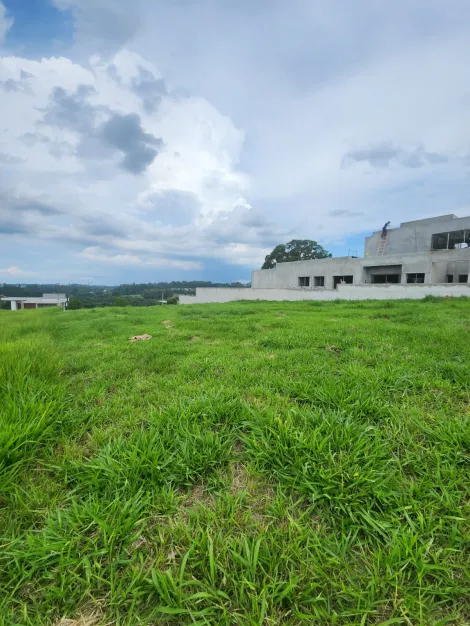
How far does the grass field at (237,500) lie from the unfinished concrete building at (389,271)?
18.0m

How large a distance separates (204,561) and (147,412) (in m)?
1.23

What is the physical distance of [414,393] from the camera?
237cm

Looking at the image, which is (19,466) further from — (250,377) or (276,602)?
(250,377)

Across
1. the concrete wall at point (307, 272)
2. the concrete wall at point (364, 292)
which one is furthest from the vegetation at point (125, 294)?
the concrete wall at point (364, 292)

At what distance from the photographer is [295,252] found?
5406 cm

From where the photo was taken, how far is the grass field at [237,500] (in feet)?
3.38

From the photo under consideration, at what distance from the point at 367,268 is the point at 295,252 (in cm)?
2843

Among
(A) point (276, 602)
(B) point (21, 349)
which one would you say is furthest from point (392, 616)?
(B) point (21, 349)

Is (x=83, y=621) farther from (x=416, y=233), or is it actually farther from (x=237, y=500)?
(x=416, y=233)

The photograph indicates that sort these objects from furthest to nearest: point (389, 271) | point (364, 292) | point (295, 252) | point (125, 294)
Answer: point (125, 294) < point (295, 252) < point (389, 271) < point (364, 292)

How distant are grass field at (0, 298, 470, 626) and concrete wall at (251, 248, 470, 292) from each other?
776 inches

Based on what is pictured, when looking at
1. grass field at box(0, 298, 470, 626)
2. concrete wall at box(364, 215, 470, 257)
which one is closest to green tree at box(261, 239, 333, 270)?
concrete wall at box(364, 215, 470, 257)

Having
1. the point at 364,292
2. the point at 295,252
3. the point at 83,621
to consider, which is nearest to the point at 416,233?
the point at 364,292

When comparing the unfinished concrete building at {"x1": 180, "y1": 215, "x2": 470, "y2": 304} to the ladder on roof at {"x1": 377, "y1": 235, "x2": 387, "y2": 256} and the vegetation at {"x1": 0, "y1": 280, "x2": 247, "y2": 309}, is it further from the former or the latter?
the vegetation at {"x1": 0, "y1": 280, "x2": 247, "y2": 309}
